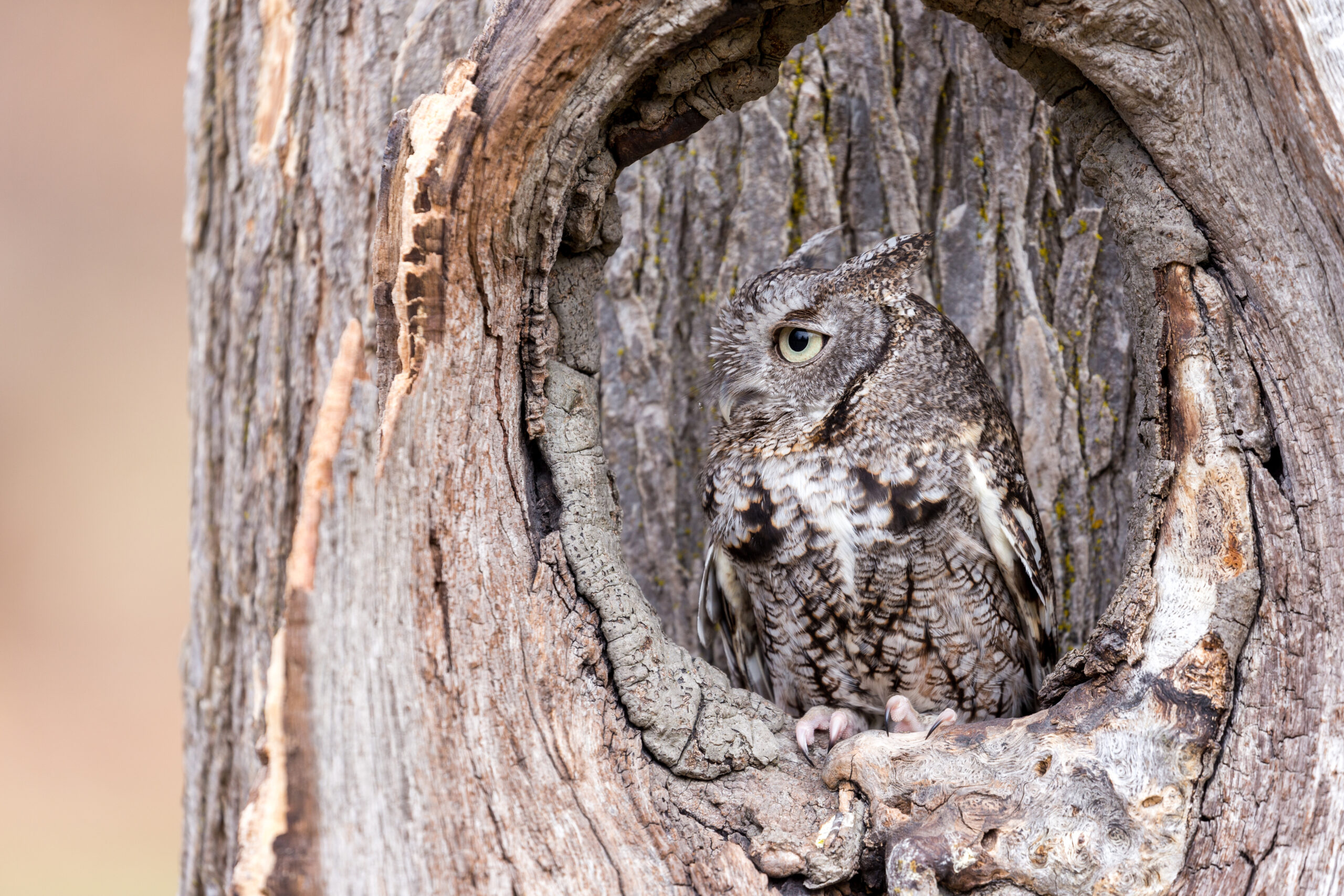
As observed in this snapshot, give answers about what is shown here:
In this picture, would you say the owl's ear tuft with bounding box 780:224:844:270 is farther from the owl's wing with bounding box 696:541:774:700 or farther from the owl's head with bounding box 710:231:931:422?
the owl's wing with bounding box 696:541:774:700

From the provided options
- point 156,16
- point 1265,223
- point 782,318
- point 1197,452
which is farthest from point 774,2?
point 156,16

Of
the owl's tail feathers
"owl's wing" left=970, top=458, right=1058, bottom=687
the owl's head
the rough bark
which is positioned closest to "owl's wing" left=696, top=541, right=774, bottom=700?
the owl's tail feathers

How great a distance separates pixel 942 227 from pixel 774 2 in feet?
3.18

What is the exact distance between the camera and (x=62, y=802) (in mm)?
4062

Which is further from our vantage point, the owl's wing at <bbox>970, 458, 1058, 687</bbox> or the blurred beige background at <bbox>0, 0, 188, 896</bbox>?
the blurred beige background at <bbox>0, 0, 188, 896</bbox>

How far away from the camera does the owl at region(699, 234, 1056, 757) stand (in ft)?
5.57

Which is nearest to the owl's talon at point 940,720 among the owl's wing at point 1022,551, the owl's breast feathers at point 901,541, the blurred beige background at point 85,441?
the owl's breast feathers at point 901,541

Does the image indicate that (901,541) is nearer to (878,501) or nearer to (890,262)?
(878,501)

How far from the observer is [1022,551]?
1.71m

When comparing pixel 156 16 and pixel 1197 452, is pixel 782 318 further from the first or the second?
pixel 156 16

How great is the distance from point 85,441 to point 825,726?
429cm

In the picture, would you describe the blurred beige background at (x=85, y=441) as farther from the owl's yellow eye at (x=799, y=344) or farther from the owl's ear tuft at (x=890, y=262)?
the owl's ear tuft at (x=890, y=262)

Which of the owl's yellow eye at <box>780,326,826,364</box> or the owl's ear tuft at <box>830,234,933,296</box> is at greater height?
the owl's ear tuft at <box>830,234,933,296</box>

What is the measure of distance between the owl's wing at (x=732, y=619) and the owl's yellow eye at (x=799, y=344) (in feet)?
1.40
